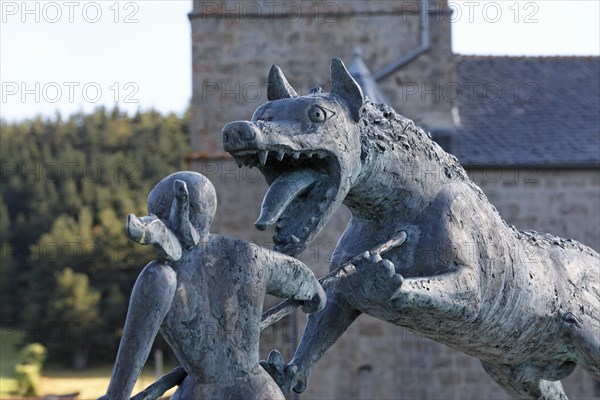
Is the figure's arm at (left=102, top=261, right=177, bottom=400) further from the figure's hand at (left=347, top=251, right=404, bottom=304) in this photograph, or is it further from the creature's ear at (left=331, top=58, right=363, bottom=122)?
the creature's ear at (left=331, top=58, right=363, bottom=122)

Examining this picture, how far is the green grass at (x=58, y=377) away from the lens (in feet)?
111

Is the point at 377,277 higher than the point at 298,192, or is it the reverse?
the point at 298,192

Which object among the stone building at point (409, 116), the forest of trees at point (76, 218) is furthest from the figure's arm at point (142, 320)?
the forest of trees at point (76, 218)

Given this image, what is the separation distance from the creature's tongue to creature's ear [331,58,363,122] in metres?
0.32

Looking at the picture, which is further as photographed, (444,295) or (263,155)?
(444,295)

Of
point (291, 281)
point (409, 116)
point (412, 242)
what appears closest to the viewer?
point (291, 281)

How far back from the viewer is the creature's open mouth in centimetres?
484

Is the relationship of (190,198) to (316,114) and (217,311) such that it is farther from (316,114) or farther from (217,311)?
(316,114)

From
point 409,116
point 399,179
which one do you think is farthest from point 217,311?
point 409,116

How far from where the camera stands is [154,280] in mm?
4359

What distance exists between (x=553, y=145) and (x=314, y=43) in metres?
3.52

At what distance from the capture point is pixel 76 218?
41656mm

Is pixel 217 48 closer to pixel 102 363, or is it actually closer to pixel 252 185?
pixel 252 185

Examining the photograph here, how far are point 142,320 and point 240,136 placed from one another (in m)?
0.76
